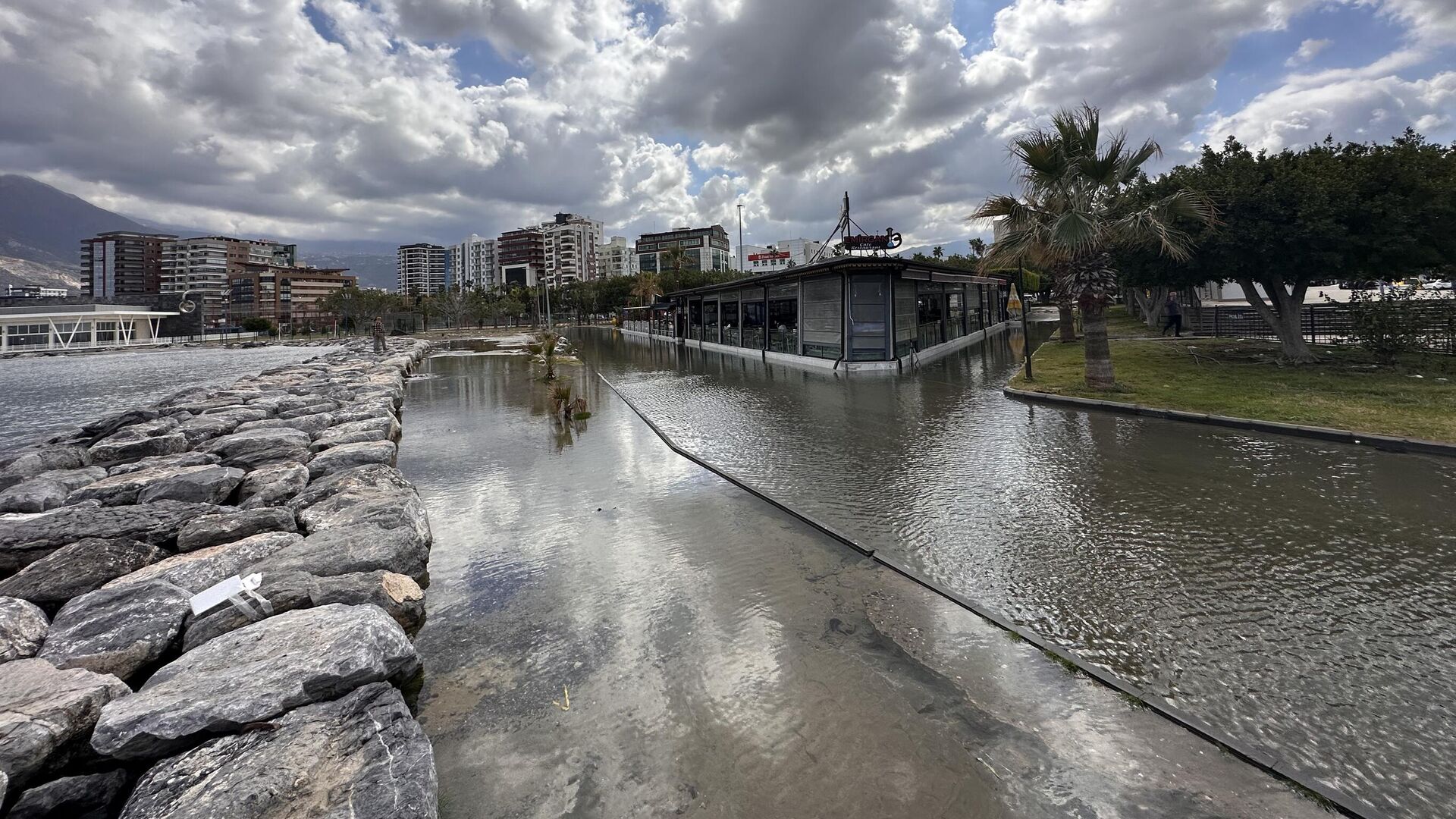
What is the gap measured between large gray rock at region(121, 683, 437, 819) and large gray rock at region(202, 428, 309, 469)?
724cm

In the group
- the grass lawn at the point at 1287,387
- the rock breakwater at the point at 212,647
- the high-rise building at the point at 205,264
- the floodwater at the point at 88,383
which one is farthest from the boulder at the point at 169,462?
the high-rise building at the point at 205,264

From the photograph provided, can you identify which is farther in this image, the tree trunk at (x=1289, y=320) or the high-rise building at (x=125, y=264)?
the high-rise building at (x=125, y=264)

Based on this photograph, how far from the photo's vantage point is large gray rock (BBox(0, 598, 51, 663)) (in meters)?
3.91

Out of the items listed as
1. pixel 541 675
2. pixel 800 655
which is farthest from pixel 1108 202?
pixel 541 675

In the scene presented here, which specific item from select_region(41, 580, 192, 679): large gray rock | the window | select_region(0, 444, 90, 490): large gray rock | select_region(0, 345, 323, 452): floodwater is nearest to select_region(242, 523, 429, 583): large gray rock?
select_region(41, 580, 192, 679): large gray rock

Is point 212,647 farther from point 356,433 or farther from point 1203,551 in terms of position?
point 1203,551

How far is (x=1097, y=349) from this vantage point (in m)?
15.0

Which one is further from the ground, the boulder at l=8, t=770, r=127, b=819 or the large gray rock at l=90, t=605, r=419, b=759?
the large gray rock at l=90, t=605, r=419, b=759

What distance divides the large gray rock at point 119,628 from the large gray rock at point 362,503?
1611 millimetres

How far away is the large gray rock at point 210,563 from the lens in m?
4.80

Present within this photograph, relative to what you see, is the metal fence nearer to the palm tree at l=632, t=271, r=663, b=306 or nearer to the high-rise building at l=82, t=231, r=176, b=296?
the palm tree at l=632, t=271, r=663, b=306

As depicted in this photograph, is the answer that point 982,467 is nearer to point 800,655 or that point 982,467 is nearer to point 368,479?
point 800,655

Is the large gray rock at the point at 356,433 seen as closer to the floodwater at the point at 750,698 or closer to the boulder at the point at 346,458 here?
the boulder at the point at 346,458

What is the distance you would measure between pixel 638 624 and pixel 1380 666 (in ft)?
16.0
